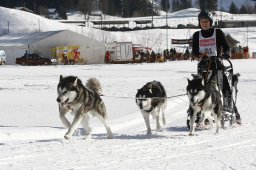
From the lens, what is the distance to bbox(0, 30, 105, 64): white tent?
40969 millimetres

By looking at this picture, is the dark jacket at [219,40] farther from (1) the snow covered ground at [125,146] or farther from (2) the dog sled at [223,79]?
(1) the snow covered ground at [125,146]

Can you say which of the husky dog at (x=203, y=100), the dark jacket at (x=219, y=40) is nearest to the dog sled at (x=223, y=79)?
the dark jacket at (x=219, y=40)

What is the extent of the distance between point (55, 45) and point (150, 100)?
36.2 meters

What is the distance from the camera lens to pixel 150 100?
268 inches

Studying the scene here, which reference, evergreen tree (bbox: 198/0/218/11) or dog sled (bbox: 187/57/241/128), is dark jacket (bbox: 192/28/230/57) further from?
evergreen tree (bbox: 198/0/218/11)

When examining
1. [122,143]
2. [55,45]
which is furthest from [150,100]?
[55,45]

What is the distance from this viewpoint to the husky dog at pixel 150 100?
6.67 meters

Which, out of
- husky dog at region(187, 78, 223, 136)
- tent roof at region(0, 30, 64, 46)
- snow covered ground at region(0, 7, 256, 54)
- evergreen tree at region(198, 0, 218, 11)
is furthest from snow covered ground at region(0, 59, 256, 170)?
evergreen tree at region(198, 0, 218, 11)

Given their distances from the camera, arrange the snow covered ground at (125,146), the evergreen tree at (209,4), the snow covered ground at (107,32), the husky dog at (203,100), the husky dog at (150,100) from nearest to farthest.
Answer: the snow covered ground at (125,146)
the husky dog at (203,100)
the husky dog at (150,100)
the snow covered ground at (107,32)
the evergreen tree at (209,4)

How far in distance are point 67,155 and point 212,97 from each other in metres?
2.30

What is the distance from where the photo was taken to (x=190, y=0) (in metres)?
139

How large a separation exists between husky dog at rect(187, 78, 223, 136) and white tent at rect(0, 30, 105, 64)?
111 feet

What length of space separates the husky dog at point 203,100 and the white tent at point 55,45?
3383 cm

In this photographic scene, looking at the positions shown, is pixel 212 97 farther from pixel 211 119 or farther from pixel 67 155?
pixel 67 155
